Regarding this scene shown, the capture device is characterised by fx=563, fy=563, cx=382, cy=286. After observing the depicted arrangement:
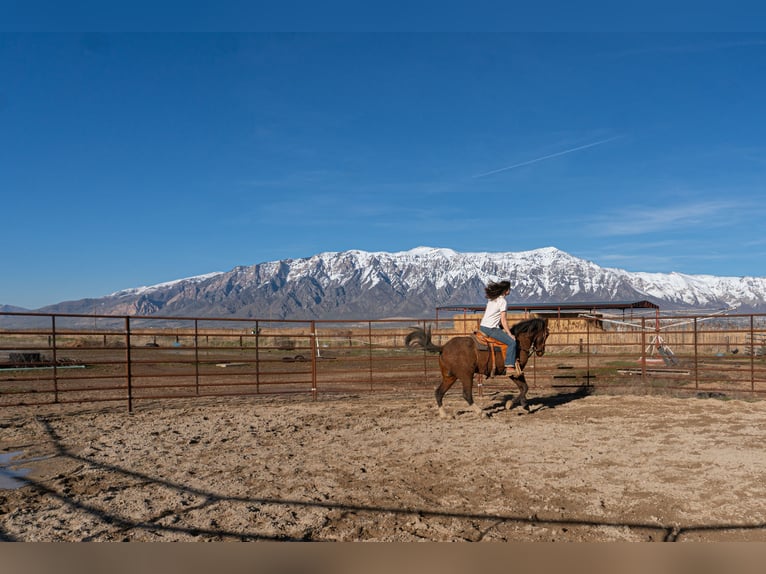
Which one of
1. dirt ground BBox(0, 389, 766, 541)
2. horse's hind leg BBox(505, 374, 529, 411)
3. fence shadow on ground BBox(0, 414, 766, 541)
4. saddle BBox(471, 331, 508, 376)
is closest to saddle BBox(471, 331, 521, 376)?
saddle BBox(471, 331, 508, 376)

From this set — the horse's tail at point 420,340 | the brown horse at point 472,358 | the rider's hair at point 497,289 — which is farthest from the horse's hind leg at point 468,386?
the rider's hair at point 497,289

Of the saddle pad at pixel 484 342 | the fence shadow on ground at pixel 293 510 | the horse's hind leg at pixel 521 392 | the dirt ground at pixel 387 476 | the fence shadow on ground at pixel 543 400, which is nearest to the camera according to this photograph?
the fence shadow on ground at pixel 293 510

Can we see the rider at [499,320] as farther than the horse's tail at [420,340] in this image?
No

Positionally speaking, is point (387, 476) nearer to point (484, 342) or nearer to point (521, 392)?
point (484, 342)

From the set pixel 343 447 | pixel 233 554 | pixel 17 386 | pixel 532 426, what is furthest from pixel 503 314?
pixel 17 386

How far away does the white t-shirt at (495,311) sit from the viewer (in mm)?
8602

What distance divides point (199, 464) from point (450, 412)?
4475 millimetres

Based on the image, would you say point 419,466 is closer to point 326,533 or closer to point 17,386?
point 326,533

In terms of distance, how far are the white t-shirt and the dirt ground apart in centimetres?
147

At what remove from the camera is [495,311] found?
8625 mm

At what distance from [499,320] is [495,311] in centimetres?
20

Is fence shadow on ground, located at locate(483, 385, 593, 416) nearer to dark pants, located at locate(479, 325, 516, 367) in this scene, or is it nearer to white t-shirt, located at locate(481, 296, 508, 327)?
dark pants, located at locate(479, 325, 516, 367)

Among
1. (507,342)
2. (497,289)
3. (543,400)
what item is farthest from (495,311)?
(543,400)

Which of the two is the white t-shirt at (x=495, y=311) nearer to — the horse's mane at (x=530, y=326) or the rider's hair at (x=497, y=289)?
the rider's hair at (x=497, y=289)
